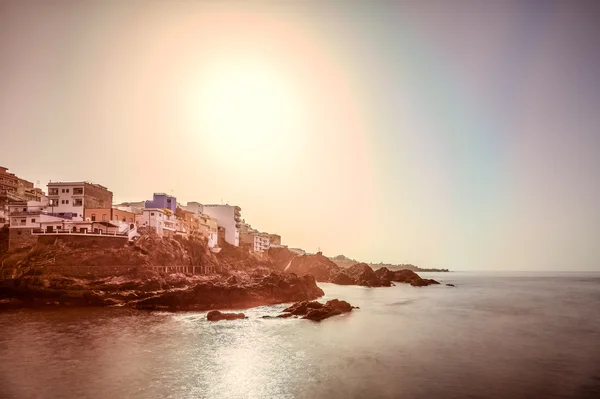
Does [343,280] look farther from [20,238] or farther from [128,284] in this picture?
[20,238]

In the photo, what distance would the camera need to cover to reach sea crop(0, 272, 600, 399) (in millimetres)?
22469

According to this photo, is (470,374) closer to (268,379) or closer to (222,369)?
(268,379)

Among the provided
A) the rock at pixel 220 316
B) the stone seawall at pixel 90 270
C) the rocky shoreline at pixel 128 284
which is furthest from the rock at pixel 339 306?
the stone seawall at pixel 90 270

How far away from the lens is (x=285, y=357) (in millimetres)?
29234

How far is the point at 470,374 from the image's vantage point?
26078mm

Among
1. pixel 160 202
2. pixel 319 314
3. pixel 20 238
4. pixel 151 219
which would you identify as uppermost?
pixel 160 202

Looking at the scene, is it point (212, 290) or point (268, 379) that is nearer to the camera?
point (268, 379)

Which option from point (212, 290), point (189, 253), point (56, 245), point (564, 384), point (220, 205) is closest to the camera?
point (564, 384)

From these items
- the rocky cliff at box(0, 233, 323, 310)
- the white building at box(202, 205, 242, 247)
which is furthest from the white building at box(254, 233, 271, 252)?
the rocky cliff at box(0, 233, 323, 310)

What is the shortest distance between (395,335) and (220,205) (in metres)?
80.5

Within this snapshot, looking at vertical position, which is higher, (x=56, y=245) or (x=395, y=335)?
(x=56, y=245)

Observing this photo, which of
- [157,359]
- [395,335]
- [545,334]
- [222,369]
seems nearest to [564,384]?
[395,335]

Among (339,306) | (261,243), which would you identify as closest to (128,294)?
(339,306)

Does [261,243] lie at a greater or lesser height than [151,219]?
lesser
